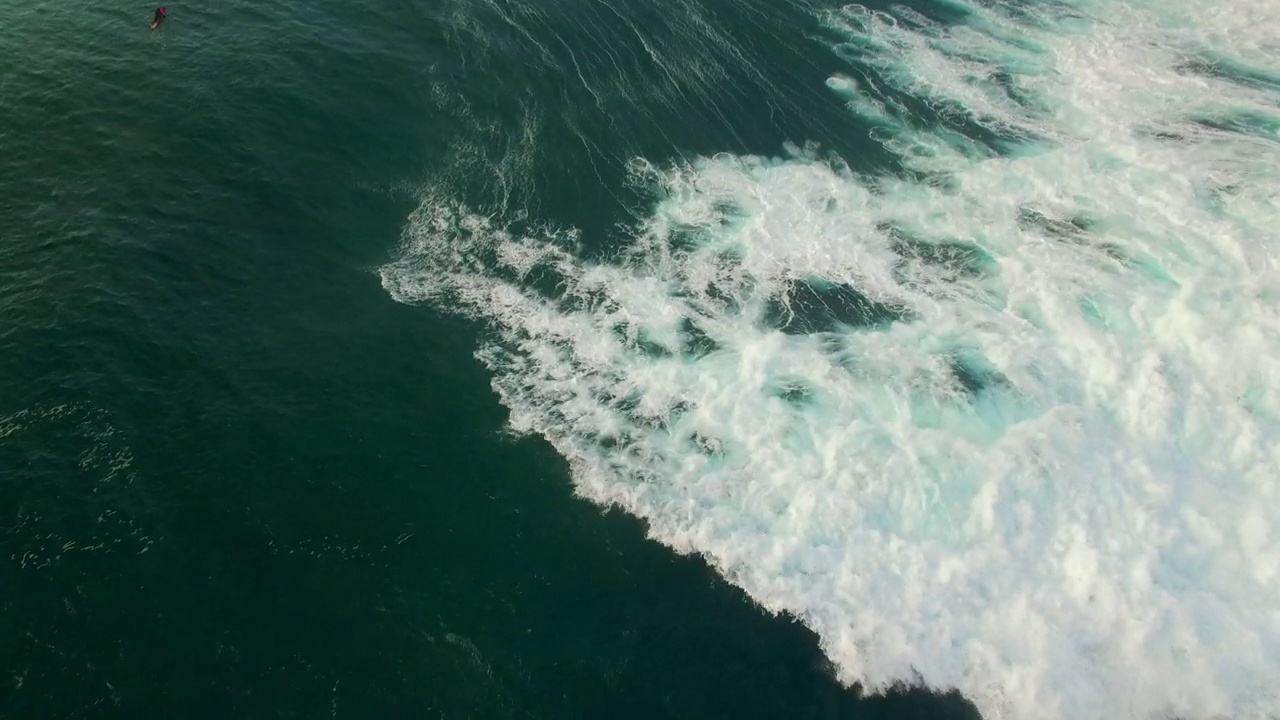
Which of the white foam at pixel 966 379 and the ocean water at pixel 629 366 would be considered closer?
the ocean water at pixel 629 366

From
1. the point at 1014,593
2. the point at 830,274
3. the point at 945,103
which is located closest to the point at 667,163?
the point at 830,274

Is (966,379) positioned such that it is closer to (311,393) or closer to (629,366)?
(629,366)

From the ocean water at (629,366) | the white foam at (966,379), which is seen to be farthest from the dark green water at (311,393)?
the white foam at (966,379)

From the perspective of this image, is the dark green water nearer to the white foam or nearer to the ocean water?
the ocean water

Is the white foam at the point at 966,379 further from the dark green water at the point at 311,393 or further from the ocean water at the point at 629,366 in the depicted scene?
the dark green water at the point at 311,393

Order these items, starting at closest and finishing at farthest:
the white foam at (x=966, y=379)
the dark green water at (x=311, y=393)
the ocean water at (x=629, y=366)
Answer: the dark green water at (x=311, y=393) < the ocean water at (x=629, y=366) < the white foam at (x=966, y=379)

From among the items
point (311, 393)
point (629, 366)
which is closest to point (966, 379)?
point (629, 366)

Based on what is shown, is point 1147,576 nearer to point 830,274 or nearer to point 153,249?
point 830,274
